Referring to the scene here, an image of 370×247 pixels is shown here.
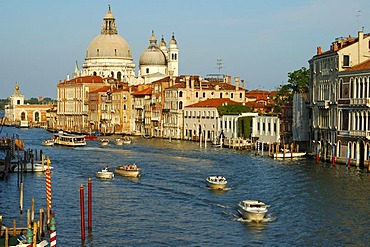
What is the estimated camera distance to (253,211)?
77.5 ft

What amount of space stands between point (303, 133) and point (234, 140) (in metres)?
10.2

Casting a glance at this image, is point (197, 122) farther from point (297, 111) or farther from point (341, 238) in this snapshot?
point (341, 238)

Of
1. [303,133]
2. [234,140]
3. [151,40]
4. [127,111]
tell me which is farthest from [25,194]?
[151,40]

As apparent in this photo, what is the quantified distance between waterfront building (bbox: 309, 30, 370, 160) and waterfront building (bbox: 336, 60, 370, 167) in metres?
0.70

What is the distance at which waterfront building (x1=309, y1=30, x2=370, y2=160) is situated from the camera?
3997cm

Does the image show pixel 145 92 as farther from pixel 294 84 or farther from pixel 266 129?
pixel 266 129

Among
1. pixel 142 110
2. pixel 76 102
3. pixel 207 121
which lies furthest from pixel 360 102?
pixel 76 102

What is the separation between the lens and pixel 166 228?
23.0m

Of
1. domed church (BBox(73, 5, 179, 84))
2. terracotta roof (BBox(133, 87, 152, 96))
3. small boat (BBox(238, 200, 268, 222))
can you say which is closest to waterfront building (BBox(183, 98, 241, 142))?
terracotta roof (BBox(133, 87, 152, 96))

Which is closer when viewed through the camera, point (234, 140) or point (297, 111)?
point (297, 111)

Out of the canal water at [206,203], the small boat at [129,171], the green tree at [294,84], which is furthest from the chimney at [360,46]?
the green tree at [294,84]

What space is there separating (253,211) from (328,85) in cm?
1942

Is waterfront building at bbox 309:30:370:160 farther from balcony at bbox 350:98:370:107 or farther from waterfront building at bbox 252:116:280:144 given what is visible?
waterfront building at bbox 252:116:280:144

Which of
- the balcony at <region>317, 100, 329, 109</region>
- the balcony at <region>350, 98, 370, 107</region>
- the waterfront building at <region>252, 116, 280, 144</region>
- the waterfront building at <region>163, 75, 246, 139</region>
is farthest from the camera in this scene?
the waterfront building at <region>163, 75, 246, 139</region>
